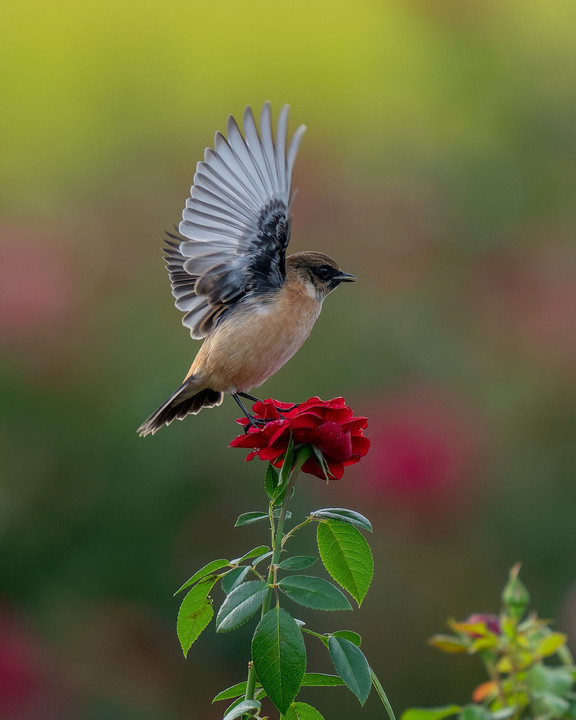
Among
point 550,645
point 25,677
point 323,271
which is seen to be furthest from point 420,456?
point 550,645

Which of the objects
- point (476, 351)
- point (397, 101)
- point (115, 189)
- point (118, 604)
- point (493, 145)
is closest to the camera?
point (118, 604)

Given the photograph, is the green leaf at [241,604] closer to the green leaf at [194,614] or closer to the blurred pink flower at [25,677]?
the green leaf at [194,614]

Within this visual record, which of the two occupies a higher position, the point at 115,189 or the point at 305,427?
the point at 115,189

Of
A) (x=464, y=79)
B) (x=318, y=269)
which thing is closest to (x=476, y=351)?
(x=318, y=269)

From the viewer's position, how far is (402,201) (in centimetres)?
446

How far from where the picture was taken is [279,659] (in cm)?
110

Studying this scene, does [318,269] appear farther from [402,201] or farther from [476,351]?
[402,201]

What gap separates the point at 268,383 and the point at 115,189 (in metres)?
1.35

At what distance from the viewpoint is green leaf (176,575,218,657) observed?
1.26m

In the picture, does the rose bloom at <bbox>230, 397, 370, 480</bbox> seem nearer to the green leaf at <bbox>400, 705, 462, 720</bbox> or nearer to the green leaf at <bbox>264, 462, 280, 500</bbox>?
the green leaf at <bbox>264, 462, 280, 500</bbox>

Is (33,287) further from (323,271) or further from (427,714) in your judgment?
(427,714)

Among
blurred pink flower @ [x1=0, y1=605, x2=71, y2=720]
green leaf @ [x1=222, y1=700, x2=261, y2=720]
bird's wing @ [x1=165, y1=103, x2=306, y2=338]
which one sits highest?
bird's wing @ [x1=165, y1=103, x2=306, y2=338]

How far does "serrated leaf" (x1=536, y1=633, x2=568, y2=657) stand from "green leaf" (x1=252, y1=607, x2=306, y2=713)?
344mm

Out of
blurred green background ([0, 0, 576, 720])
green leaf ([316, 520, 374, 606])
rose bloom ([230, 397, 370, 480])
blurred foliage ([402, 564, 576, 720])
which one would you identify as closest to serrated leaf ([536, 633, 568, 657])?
blurred foliage ([402, 564, 576, 720])
